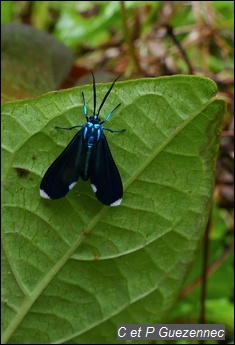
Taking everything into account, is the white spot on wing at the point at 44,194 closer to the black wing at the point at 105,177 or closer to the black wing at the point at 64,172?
the black wing at the point at 64,172

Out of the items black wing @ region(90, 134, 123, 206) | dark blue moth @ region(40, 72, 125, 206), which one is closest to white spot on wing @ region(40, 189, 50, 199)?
dark blue moth @ region(40, 72, 125, 206)

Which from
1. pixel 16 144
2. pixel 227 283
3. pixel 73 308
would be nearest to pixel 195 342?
pixel 227 283

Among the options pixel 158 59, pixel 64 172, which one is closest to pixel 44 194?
pixel 64 172

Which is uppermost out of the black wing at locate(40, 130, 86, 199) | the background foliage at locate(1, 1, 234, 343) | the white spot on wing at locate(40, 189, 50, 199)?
the background foliage at locate(1, 1, 234, 343)

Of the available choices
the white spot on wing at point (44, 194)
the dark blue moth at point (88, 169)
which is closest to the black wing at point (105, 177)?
the dark blue moth at point (88, 169)

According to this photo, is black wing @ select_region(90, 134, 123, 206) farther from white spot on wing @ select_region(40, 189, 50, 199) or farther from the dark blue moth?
white spot on wing @ select_region(40, 189, 50, 199)
